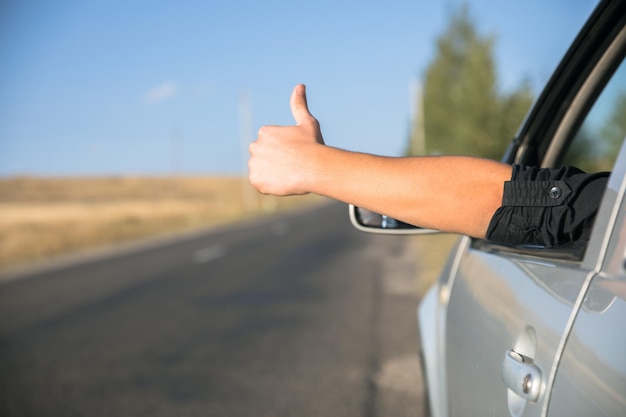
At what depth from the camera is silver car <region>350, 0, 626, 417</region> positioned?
1.17m

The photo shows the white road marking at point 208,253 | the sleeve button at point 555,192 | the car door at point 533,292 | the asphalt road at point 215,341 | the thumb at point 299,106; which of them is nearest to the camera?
the car door at point 533,292

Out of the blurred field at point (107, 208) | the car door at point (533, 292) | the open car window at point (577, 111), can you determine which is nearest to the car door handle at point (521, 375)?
the car door at point (533, 292)

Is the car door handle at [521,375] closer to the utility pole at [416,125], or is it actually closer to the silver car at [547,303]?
the silver car at [547,303]

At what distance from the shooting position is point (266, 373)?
601 cm

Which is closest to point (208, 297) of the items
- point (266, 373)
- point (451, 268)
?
point (266, 373)

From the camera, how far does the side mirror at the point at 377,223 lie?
2.26 meters

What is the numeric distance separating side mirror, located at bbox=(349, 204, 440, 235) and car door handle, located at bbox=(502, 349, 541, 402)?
72 cm

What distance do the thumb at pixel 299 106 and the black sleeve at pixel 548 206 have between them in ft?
1.69

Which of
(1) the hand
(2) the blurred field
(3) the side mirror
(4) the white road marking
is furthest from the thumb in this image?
(2) the blurred field

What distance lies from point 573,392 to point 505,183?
18.3 inches

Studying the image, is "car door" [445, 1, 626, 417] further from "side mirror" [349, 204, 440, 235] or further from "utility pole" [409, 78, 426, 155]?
"utility pole" [409, 78, 426, 155]

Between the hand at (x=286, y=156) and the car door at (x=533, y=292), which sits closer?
the car door at (x=533, y=292)

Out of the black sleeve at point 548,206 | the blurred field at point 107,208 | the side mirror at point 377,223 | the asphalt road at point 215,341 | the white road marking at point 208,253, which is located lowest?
the blurred field at point 107,208

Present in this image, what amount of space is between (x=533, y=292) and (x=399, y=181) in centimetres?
36
